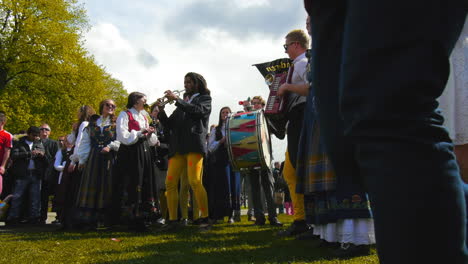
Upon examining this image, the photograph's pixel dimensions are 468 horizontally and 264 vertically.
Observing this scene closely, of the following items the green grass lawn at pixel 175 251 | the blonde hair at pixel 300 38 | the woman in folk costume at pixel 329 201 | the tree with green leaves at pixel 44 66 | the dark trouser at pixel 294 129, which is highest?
the tree with green leaves at pixel 44 66

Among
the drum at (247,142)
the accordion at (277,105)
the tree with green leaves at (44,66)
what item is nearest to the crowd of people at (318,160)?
the accordion at (277,105)

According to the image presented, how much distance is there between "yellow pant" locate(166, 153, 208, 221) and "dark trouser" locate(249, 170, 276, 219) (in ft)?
4.04

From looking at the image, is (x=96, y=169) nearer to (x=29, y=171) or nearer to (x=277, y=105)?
(x=29, y=171)

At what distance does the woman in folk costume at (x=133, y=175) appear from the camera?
5770mm

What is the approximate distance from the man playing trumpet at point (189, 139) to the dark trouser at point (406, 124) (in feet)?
15.1

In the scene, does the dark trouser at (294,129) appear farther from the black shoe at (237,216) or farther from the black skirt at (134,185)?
the black shoe at (237,216)

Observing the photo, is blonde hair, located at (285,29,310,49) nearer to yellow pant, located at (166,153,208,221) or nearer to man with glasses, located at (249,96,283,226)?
yellow pant, located at (166,153,208,221)

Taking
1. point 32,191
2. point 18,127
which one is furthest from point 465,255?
point 18,127

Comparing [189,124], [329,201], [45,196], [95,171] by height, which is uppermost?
[189,124]

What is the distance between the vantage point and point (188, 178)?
5.55 m

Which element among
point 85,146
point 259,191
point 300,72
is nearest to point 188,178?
point 259,191

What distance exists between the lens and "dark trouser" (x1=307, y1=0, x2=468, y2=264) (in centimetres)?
84

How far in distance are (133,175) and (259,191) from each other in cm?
207

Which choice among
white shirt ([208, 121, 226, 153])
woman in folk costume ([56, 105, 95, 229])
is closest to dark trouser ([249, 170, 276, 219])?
white shirt ([208, 121, 226, 153])
